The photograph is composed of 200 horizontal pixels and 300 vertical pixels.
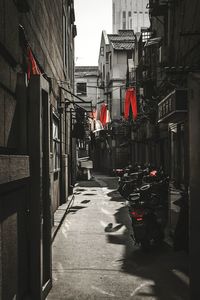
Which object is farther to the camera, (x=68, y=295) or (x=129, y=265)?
(x=129, y=265)

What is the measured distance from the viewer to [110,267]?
23.8ft

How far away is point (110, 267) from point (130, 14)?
7231 cm

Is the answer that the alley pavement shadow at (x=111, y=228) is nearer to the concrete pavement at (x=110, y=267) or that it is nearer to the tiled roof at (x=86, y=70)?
the concrete pavement at (x=110, y=267)

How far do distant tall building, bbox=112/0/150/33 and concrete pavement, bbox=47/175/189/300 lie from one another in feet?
223

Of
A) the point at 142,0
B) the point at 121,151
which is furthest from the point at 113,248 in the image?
the point at 142,0

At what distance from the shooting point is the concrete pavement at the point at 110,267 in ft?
19.2

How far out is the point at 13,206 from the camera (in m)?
4.60

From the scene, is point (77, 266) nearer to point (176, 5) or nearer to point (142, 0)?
point (176, 5)

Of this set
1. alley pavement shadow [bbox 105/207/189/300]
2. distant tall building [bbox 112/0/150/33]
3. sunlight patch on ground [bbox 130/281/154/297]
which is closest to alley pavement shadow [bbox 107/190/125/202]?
alley pavement shadow [bbox 105/207/189/300]

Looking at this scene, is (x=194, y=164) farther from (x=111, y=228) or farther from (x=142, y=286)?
(x=111, y=228)

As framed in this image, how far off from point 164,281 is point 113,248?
2.58 m

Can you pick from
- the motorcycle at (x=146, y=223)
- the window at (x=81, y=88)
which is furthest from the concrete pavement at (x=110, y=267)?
the window at (x=81, y=88)

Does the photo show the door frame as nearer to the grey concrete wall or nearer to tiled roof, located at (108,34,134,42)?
the grey concrete wall

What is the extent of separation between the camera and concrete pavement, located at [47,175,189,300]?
5867mm
